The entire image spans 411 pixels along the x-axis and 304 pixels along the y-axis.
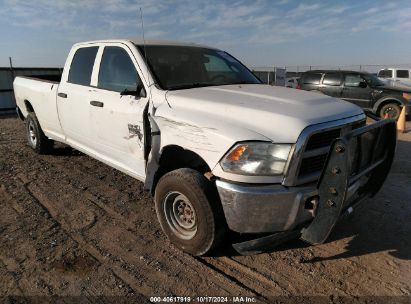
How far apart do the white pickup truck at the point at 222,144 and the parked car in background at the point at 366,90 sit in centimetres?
900

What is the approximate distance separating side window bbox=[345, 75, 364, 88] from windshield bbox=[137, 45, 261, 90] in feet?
29.8

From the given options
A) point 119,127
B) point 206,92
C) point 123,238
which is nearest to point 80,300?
point 123,238

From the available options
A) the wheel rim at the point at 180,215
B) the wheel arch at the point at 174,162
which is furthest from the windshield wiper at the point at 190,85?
the wheel rim at the point at 180,215

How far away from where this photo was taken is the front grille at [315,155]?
9.38 ft

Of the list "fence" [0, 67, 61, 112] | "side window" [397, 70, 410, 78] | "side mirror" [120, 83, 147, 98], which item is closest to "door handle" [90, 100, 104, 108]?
"side mirror" [120, 83, 147, 98]

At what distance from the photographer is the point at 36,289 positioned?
2.93 m

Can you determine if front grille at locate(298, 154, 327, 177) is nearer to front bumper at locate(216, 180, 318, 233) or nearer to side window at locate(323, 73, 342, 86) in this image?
front bumper at locate(216, 180, 318, 233)

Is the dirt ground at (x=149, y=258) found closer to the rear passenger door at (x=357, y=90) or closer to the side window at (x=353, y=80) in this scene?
the rear passenger door at (x=357, y=90)

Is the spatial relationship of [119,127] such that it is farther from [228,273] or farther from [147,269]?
[228,273]

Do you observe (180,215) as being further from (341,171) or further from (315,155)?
(341,171)

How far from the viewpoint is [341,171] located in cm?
271

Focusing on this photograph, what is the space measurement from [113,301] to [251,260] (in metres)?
1.28

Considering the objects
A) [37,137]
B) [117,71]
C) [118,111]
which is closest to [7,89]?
[37,137]

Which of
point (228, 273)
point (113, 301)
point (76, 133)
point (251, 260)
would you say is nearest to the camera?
point (113, 301)
